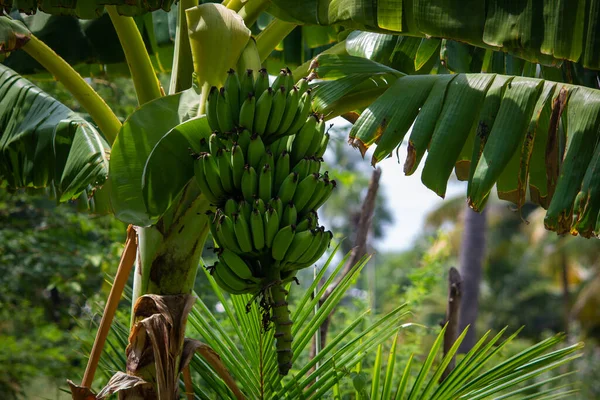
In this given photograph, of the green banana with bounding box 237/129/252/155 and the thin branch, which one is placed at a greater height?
the green banana with bounding box 237/129/252/155

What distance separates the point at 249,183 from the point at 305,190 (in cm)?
20

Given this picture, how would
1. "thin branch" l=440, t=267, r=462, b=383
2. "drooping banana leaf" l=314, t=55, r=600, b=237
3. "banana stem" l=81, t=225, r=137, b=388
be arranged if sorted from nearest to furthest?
"drooping banana leaf" l=314, t=55, r=600, b=237 < "banana stem" l=81, t=225, r=137, b=388 < "thin branch" l=440, t=267, r=462, b=383

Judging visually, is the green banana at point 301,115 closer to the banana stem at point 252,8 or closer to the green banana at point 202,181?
the green banana at point 202,181

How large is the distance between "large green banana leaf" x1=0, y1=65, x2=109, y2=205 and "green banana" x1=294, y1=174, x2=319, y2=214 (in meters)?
1.05

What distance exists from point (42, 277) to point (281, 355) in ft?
15.2

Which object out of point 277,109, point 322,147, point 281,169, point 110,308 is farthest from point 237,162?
point 110,308

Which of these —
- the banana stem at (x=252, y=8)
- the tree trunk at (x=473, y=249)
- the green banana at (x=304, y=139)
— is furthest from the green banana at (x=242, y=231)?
the tree trunk at (x=473, y=249)

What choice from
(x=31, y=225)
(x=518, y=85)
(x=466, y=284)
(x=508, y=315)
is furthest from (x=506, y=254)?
(x=518, y=85)

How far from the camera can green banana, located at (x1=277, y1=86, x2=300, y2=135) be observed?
237 centimetres

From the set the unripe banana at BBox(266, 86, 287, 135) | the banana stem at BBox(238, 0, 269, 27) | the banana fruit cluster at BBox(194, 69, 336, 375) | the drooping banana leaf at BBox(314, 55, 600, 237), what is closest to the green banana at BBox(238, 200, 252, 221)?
the banana fruit cluster at BBox(194, 69, 336, 375)

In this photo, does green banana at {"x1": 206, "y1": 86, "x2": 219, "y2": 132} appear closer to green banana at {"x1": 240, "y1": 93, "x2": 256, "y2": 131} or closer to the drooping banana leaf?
green banana at {"x1": 240, "y1": 93, "x2": 256, "y2": 131}

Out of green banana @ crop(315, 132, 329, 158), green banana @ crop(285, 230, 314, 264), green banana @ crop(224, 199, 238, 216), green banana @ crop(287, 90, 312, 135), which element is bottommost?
green banana @ crop(285, 230, 314, 264)

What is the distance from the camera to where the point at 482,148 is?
2646 millimetres

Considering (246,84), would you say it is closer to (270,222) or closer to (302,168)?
(302,168)
